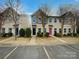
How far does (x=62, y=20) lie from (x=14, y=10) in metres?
17.5

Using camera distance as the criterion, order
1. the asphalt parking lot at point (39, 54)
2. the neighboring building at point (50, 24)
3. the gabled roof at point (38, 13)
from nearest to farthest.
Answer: the asphalt parking lot at point (39, 54) < the gabled roof at point (38, 13) < the neighboring building at point (50, 24)

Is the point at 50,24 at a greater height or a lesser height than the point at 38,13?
lesser

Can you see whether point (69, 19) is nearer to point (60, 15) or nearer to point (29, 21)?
point (60, 15)

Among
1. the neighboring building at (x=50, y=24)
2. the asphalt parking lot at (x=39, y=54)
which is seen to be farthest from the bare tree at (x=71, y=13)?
the asphalt parking lot at (x=39, y=54)

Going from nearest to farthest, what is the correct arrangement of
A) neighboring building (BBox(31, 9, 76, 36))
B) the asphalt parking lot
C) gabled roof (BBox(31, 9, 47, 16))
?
the asphalt parking lot
gabled roof (BBox(31, 9, 47, 16))
neighboring building (BBox(31, 9, 76, 36))

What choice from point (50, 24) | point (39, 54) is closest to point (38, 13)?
point (50, 24)

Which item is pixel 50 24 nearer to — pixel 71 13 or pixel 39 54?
pixel 71 13

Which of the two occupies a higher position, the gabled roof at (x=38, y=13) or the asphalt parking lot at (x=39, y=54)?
the gabled roof at (x=38, y=13)

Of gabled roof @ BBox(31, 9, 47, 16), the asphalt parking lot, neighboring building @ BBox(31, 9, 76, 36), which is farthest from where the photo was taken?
neighboring building @ BBox(31, 9, 76, 36)

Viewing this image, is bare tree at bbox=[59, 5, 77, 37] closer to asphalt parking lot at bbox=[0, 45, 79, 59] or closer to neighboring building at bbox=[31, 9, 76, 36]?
neighboring building at bbox=[31, 9, 76, 36]

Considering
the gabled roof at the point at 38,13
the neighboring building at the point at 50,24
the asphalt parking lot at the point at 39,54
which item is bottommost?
the asphalt parking lot at the point at 39,54

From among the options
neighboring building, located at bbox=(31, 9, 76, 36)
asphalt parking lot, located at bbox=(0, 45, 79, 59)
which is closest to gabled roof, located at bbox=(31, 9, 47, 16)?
neighboring building, located at bbox=(31, 9, 76, 36)

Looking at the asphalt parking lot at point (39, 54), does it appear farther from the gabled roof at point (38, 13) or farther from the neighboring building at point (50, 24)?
the neighboring building at point (50, 24)

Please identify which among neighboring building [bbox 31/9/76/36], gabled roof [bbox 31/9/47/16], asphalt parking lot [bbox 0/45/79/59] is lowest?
asphalt parking lot [bbox 0/45/79/59]
